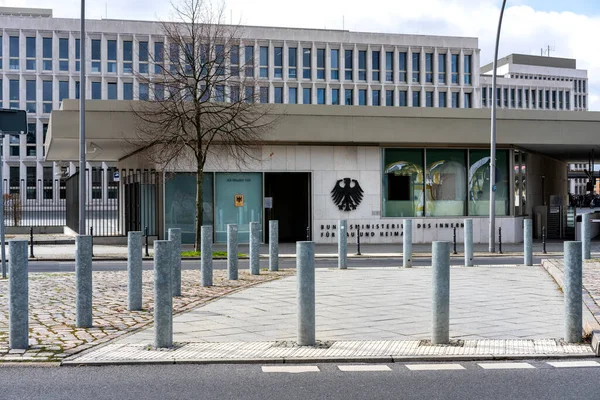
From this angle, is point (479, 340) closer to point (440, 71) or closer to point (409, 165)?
point (409, 165)

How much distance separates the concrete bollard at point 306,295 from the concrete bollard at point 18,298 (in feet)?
8.80

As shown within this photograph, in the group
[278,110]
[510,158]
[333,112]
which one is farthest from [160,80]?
[510,158]

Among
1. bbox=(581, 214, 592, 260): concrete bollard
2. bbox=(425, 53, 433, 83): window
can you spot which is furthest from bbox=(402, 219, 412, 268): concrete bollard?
bbox=(425, 53, 433, 83): window

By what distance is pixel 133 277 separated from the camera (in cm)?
1050

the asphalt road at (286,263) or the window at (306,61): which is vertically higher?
the window at (306,61)

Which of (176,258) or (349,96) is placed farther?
(349,96)

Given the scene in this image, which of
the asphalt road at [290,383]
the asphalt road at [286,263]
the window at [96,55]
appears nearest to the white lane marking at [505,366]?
the asphalt road at [290,383]

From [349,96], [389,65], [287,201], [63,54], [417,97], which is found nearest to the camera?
[287,201]

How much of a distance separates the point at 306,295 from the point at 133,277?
348 cm

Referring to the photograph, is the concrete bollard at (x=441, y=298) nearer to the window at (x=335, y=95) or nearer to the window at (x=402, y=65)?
the window at (x=335, y=95)

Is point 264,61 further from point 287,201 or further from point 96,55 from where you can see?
point 287,201

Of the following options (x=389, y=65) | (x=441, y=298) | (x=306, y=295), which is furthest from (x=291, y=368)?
(x=389, y=65)

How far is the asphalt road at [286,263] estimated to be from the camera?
18.4 meters

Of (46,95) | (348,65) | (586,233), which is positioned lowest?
(586,233)
